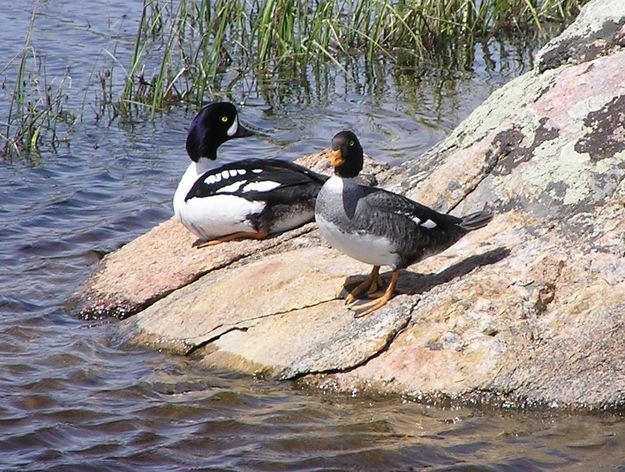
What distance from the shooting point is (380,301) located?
4.96 metres

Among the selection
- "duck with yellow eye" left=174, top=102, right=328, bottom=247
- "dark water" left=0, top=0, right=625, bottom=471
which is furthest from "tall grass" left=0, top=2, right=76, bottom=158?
"duck with yellow eye" left=174, top=102, right=328, bottom=247

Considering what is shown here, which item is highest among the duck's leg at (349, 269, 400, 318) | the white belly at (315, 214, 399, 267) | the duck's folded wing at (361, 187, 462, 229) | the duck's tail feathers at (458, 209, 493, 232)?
the duck's folded wing at (361, 187, 462, 229)

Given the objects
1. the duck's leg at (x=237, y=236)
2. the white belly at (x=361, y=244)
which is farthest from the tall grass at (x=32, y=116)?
the white belly at (x=361, y=244)

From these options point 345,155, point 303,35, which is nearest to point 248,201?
point 345,155

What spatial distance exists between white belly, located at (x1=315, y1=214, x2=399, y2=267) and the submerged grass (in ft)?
15.3

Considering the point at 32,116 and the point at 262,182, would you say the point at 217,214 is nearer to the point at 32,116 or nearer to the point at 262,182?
the point at 262,182

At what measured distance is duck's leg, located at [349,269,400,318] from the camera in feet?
16.2

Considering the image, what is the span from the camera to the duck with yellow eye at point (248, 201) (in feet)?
19.8

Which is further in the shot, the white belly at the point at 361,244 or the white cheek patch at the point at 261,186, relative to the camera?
the white cheek patch at the point at 261,186

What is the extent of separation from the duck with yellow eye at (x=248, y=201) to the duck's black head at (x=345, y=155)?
113 cm

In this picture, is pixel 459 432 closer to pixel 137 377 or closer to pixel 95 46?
pixel 137 377

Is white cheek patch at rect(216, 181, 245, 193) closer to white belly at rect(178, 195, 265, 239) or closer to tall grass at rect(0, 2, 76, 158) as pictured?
white belly at rect(178, 195, 265, 239)

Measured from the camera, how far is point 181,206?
6.24m

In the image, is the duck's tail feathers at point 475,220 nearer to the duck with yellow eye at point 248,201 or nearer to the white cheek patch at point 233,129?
the duck with yellow eye at point 248,201
